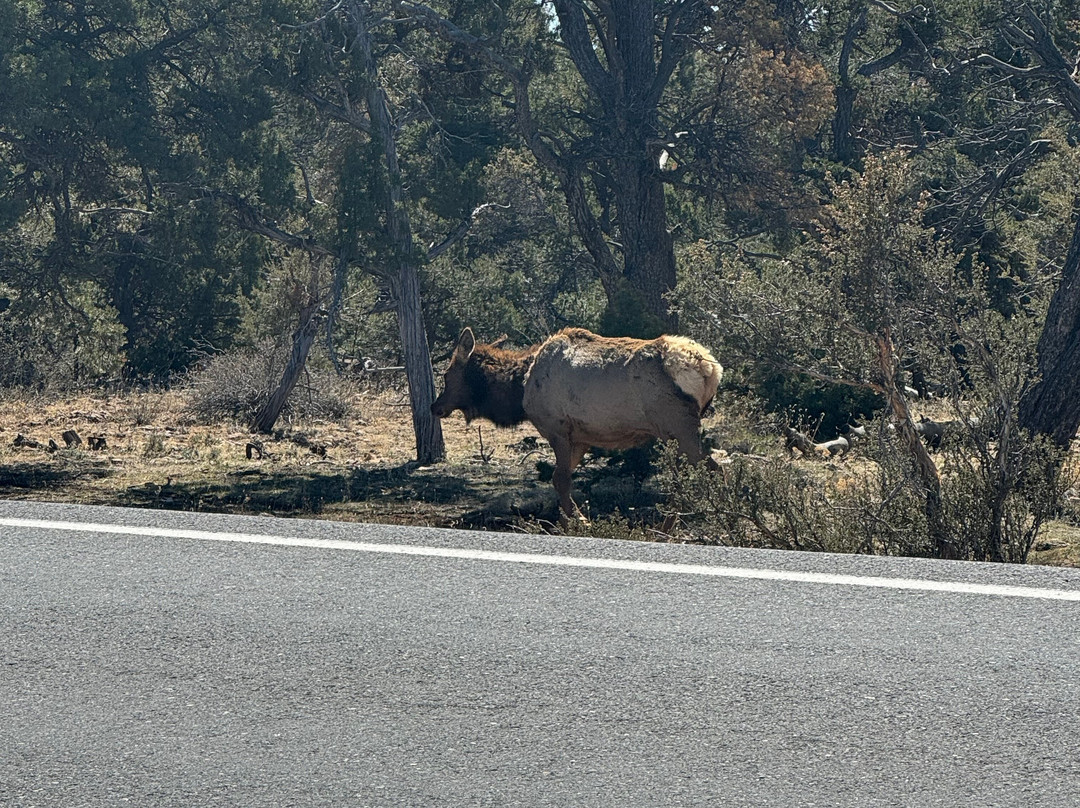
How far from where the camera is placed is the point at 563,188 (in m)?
23.7

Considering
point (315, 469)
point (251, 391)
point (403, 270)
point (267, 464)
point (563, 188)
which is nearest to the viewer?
point (315, 469)

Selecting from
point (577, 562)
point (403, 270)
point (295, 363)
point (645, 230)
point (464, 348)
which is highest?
point (645, 230)

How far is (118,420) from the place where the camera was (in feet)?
79.6

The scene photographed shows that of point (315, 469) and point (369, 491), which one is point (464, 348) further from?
point (315, 469)

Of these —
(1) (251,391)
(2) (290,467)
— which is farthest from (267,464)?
(1) (251,391)

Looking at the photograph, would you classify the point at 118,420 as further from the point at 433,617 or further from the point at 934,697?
the point at 934,697

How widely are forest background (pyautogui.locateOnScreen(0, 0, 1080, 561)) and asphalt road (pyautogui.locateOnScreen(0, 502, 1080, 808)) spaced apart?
12.8ft

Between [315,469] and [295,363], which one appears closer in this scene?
[315,469]

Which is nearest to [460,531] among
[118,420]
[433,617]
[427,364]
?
[433,617]

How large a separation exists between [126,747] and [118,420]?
20.4 metres

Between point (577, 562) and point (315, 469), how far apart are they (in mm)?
13149

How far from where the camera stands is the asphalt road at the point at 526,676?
14.4 ft

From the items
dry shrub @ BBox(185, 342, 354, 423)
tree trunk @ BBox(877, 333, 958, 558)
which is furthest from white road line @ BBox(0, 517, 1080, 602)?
dry shrub @ BBox(185, 342, 354, 423)

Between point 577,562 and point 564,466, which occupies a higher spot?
point 577,562
